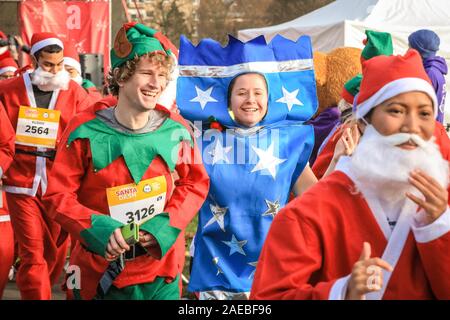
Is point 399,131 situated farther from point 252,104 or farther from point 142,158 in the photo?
point 252,104

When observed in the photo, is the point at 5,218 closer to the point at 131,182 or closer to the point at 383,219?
→ the point at 131,182

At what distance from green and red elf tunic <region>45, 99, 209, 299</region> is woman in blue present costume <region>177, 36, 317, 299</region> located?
1.85 ft

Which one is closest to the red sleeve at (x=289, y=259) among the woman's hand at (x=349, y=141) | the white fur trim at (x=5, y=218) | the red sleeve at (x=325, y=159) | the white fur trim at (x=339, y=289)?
the white fur trim at (x=339, y=289)

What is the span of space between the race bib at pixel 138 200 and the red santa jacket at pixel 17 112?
9.79 feet

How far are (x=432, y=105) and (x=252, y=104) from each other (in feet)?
8.17

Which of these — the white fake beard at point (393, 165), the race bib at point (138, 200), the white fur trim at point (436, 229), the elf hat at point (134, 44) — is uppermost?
the elf hat at point (134, 44)

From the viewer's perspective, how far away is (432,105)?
132 inches

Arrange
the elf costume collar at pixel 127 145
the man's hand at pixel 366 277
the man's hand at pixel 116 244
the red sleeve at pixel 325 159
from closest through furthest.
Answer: the man's hand at pixel 366 277, the man's hand at pixel 116 244, the elf costume collar at pixel 127 145, the red sleeve at pixel 325 159

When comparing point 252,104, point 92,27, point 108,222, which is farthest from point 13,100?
point 92,27

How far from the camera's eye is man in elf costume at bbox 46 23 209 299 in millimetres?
4930

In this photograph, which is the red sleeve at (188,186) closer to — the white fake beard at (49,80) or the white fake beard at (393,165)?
the white fake beard at (393,165)

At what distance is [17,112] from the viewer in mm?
7848

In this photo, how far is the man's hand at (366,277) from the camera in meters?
2.85

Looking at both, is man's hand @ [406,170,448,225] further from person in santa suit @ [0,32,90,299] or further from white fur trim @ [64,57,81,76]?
white fur trim @ [64,57,81,76]
